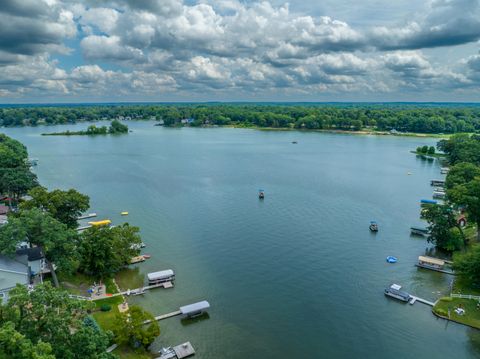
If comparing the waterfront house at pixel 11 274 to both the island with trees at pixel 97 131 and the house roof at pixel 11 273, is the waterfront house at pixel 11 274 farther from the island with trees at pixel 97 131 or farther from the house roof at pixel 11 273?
the island with trees at pixel 97 131

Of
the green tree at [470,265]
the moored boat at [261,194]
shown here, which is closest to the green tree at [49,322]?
the green tree at [470,265]

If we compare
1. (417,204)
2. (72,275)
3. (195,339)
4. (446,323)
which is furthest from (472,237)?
(72,275)

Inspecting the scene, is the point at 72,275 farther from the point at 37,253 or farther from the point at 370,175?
the point at 370,175

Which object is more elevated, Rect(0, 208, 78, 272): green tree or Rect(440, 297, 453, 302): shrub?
Rect(0, 208, 78, 272): green tree

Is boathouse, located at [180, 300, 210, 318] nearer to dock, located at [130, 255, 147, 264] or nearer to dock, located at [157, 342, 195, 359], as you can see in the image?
dock, located at [157, 342, 195, 359]

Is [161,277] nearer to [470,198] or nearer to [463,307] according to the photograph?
[463,307]

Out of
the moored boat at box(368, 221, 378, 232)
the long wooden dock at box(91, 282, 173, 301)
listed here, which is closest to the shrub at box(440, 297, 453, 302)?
the moored boat at box(368, 221, 378, 232)

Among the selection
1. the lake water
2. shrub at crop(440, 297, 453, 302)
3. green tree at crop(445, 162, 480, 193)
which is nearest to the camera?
the lake water

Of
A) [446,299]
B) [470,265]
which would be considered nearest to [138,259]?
[446,299]
